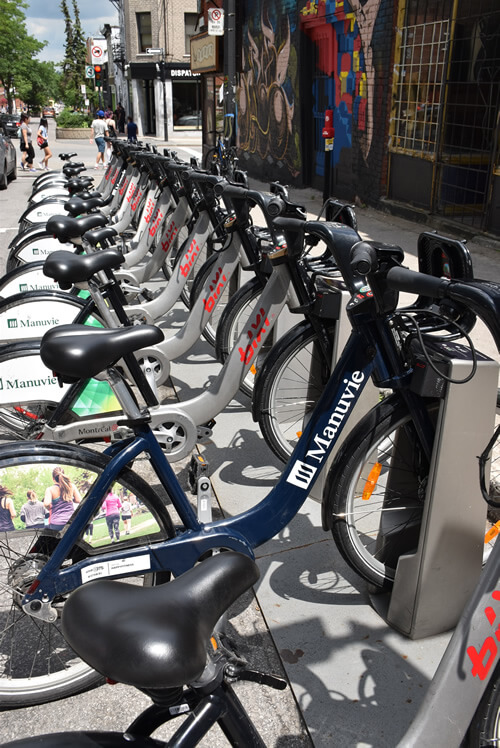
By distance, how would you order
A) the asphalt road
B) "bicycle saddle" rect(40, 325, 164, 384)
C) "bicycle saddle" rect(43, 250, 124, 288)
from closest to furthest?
"bicycle saddle" rect(40, 325, 164, 384) < the asphalt road < "bicycle saddle" rect(43, 250, 124, 288)

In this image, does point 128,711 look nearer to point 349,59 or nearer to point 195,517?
point 195,517

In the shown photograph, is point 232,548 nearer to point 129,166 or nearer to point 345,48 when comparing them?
point 129,166

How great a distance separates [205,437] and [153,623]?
2.35 meters

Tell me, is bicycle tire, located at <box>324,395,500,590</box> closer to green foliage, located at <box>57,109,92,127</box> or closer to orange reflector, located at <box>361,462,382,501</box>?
orange reflector, located at <box>361,462,382,501</box>

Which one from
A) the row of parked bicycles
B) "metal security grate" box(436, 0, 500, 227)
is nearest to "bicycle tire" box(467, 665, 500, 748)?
the row of parked bicycles

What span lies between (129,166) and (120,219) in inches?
33.6

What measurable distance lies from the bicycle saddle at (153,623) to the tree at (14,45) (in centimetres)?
5731

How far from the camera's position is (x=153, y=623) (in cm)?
104

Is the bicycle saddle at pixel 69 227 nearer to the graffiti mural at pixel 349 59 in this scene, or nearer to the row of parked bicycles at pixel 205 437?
the row of parked bicycles at pixel 205 437

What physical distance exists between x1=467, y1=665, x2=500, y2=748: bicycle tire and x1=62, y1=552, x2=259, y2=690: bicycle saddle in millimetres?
797

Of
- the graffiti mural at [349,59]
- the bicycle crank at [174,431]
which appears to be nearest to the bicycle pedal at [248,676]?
the bicycle crank at [174,431]

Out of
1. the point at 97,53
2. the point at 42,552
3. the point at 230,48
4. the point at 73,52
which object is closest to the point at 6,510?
Answer: the point at 42,552

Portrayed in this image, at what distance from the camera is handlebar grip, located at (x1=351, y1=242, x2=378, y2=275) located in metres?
2.07

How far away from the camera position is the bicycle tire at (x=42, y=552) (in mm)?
2195
